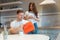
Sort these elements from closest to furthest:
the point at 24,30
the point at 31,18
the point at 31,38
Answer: the point at 31,38, the point at 24,30, the point at 31,18

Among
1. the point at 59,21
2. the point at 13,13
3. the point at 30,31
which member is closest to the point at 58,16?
the point at 59,21

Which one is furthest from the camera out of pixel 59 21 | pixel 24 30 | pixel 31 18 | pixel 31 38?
pixel 59 21

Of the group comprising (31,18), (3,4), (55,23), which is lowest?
(55,23)

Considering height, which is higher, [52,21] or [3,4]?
[3,4]

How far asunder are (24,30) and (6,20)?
3.29 meters

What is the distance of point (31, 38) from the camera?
273 cm

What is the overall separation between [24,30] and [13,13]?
128 inches

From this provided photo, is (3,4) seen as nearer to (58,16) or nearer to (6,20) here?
(6,20)

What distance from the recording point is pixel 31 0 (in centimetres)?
622

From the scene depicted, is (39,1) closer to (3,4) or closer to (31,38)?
(3,4)

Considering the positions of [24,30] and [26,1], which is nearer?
[24,30]

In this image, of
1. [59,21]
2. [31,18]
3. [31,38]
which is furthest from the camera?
[59,21]

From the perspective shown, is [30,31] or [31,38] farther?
[30,31]

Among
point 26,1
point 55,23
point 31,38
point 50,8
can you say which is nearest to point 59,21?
point 55,23
